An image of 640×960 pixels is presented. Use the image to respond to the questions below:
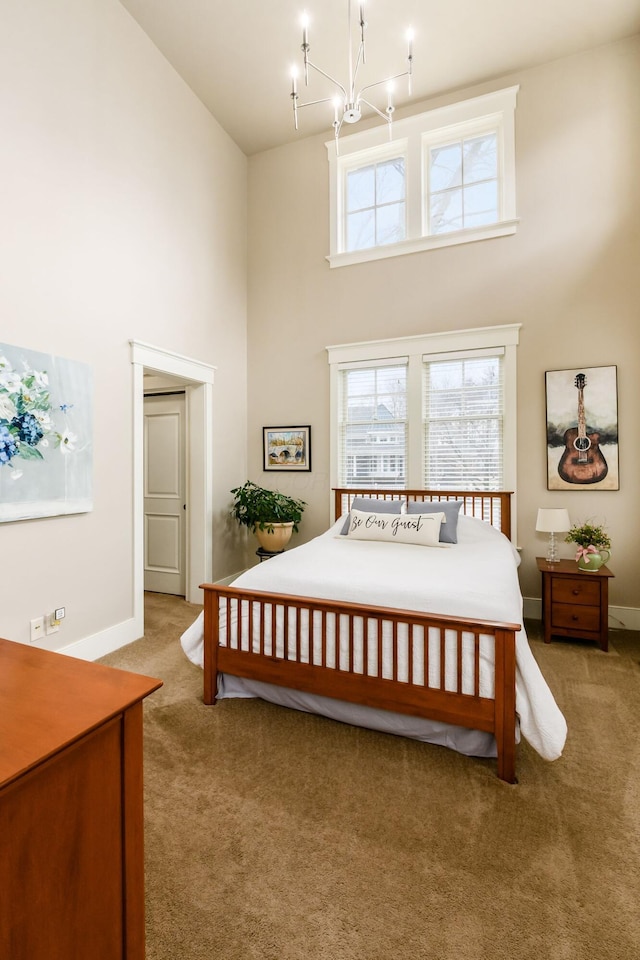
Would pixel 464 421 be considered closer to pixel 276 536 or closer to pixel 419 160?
pixel 276 536

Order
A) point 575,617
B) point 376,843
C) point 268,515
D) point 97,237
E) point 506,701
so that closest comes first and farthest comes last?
point 376,843
point 506,701
point 97,237
point 575,617
point 268,515

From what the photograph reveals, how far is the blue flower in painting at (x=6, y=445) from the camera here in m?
2.47

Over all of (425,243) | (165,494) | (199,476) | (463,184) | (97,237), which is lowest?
(165,494)

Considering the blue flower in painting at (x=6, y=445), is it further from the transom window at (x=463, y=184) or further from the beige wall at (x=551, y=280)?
the transom window at (x=463, y=184)

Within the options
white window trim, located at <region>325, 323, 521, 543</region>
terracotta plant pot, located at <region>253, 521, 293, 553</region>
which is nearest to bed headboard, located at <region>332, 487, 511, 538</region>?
white window trim, located at <region>325, 323, 521, 543</region>

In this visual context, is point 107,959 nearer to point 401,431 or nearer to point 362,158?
point 401,431

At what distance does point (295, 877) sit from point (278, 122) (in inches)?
223

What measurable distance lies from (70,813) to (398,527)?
283 cm

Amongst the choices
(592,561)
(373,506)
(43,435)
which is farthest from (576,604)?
(43,435)

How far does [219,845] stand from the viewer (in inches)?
61.2

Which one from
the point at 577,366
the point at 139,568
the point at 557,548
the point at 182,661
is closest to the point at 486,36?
the point at 577,366

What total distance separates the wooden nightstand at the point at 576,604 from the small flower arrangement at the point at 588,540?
143 mm

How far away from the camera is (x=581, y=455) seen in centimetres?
371

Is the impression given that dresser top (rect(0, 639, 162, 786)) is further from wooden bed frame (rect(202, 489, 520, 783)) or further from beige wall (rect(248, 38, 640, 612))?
beige wall (rect(248, 38, 640, 612))
